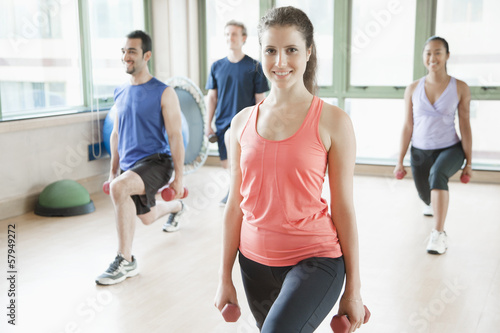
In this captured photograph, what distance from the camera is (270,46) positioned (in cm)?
162

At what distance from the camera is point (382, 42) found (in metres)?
6.50

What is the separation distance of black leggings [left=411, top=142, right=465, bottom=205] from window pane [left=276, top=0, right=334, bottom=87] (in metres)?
2.77

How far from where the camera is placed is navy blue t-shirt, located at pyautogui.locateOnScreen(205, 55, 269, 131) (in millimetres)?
5008

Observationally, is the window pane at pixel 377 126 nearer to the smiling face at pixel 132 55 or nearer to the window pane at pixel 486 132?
the window pane at pixel 486 132

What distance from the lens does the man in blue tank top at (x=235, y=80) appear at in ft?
16.3

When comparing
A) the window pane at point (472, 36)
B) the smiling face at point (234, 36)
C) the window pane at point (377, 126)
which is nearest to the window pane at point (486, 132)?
the window pane at point (472, 36)

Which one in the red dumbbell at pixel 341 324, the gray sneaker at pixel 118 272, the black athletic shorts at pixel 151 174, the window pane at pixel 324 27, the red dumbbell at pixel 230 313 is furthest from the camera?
the window pane at pixel 324 27

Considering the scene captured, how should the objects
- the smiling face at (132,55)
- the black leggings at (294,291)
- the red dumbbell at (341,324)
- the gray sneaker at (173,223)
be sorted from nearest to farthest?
1. the black leggings at (294,291)
2. the red dumbbell at (341,324)
3. the smiling face at (132,55)
4. the gray sneaker at (173,223)

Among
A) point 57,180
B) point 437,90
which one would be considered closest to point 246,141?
point 437,90

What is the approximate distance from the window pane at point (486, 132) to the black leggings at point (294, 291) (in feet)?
16.8

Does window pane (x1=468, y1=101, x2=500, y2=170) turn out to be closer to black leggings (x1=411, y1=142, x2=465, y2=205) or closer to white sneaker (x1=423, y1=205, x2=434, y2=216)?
white sneaker (x1=423, y1=205, x2=434, y2=216)

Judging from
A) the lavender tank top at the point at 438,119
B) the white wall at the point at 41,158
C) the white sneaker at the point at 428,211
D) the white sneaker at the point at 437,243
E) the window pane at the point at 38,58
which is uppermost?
the window pane at the point at 38,58

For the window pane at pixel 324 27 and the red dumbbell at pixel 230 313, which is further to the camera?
the window pane at pixel 324 27

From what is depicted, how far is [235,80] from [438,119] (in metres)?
1.84
